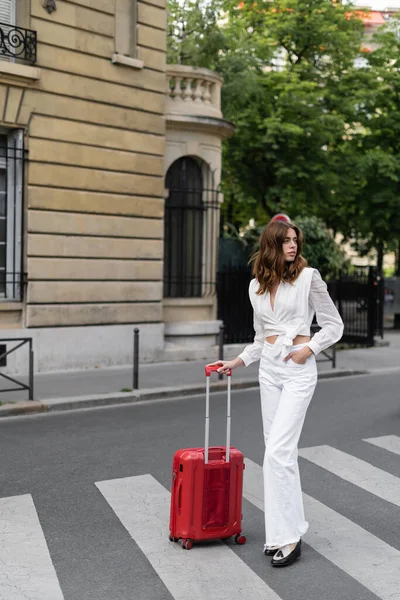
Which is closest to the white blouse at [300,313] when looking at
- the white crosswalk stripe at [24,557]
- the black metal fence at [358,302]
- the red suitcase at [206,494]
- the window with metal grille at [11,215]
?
the red suitcase at [206,494]

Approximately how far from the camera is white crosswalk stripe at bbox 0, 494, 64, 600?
418cm

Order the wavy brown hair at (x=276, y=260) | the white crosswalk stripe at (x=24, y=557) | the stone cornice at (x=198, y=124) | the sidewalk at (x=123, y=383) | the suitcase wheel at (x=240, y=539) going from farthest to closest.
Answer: the stone cornice at (x=198, y=124), the sidewalk at (x=123, y=383), the suitcase wheel at (x=240, y=539), the wavy brown hair at (x=276, y=260), the white crosswalk stripe at (x=24, y=557)

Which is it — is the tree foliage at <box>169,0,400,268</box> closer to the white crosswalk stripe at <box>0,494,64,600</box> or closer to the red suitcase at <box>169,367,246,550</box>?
the white crosswalk stripe at <box>0,494,64,600</box>

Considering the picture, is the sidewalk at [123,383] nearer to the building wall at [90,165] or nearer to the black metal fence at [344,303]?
the building wall at [90,165]

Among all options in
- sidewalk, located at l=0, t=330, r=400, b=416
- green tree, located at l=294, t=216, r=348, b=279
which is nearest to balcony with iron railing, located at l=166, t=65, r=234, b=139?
sidewalk, located at l=0, t=330, r=400, b=416

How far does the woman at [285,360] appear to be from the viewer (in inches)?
179

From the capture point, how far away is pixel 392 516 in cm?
564

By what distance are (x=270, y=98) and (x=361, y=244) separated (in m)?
9.73

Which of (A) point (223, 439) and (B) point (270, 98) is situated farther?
(B) point (270, 98)

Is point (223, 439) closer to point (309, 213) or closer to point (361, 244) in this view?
point (309, 213)

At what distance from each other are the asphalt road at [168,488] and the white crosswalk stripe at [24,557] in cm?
4

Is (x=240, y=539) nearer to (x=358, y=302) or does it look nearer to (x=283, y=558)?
(x=283, y=558)

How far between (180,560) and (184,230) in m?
11.5

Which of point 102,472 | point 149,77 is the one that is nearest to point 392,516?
point 102,472
